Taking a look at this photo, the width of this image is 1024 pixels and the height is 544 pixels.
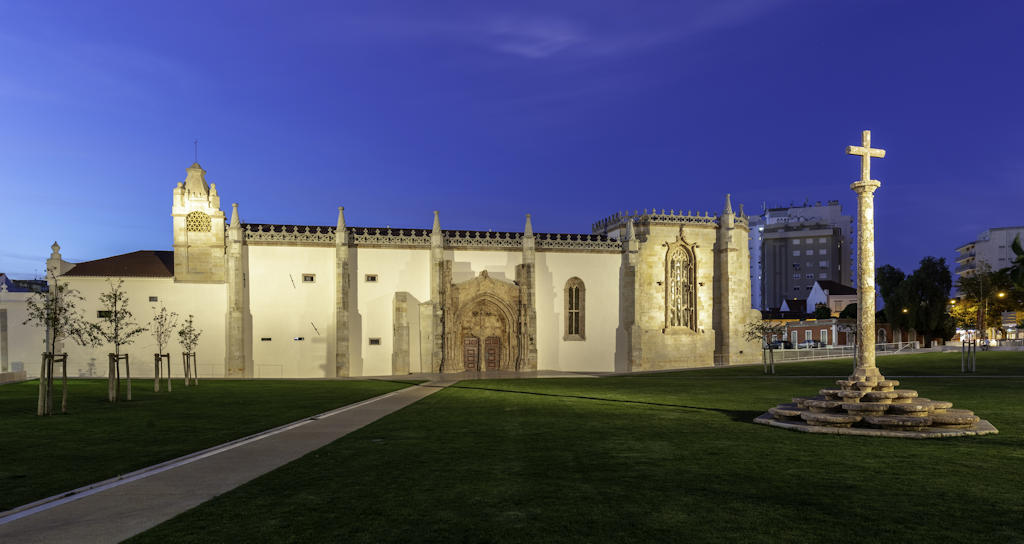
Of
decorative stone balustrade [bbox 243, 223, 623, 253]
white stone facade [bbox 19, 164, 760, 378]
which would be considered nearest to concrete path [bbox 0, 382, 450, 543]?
white stone facade [bbox 19, 164, 760, 378]

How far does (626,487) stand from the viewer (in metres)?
9.50

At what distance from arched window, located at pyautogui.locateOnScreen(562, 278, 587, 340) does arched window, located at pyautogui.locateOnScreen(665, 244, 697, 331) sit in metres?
6.92

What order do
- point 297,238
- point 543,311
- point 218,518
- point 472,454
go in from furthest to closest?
point 543,311, point 297,238, point 472,454, point 218,518

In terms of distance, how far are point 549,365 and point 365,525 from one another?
3966 cm

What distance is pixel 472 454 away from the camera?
12.5 meters

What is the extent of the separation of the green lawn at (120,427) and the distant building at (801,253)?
12070cm

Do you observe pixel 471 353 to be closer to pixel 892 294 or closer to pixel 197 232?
pixel 197 232

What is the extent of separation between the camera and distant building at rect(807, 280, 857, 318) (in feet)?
330

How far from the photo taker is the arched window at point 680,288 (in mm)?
49625

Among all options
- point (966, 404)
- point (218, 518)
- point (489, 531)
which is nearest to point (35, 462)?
point (218, 518)

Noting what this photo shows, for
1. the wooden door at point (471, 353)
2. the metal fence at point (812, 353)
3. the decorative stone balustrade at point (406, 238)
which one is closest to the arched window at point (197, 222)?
the decorative stone balustrade at point (406, 238)


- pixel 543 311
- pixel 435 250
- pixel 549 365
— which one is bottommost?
pixel 549 365

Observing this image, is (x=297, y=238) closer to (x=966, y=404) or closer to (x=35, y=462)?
(x=35, y=462)

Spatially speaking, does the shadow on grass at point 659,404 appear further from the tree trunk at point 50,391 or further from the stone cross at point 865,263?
the tree trunk at point 50,391
